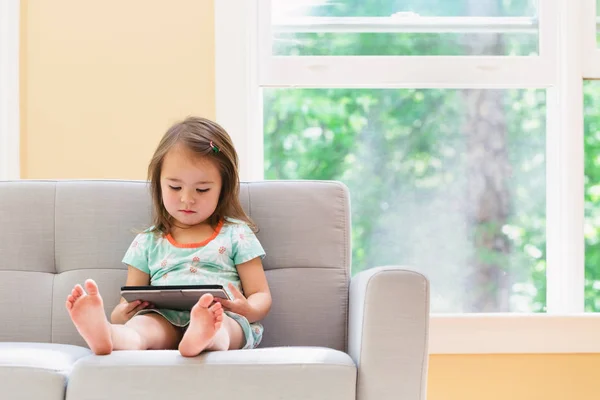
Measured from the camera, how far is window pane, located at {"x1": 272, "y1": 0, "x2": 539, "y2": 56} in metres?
3.17

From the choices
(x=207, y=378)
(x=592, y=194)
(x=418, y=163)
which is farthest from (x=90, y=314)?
(x=592, y=194)

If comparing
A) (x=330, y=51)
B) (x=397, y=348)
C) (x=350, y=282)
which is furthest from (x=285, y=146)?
(x=397, y=348)

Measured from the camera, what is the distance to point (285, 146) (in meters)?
3.17

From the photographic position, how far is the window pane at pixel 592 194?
3.16 metres

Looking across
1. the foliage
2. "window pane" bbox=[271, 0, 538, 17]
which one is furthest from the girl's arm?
"window pane" bbox=[271, 0, 538, 17]

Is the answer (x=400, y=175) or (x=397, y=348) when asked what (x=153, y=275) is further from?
(x=400, y=175)

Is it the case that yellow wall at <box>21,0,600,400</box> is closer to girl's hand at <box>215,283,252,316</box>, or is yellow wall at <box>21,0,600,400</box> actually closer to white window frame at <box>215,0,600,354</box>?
white window frame at <box>215,0,600,354</box>

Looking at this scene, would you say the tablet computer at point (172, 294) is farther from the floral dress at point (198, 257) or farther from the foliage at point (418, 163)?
the foliage at point (418, 163)

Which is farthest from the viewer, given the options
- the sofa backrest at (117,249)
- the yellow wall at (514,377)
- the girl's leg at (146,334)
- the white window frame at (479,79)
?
the white window frame at (479,79)

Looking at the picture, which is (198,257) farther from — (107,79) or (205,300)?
(107,79)

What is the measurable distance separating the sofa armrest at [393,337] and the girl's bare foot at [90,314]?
0.55 metres

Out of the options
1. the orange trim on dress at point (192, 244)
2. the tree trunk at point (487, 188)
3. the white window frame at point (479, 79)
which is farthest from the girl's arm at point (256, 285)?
the tree trunk at point (487, 188)

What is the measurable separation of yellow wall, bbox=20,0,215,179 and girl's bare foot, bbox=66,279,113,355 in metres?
1.24

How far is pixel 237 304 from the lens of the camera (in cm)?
217
